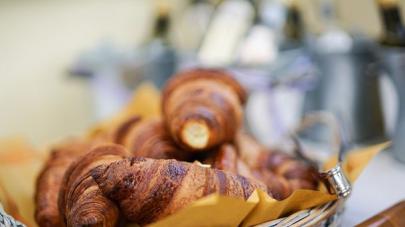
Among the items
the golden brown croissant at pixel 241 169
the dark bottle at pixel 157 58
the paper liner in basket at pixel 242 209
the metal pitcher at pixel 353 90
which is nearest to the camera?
the paper liner in basket at pixel 242 209

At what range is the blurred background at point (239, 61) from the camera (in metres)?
0.60

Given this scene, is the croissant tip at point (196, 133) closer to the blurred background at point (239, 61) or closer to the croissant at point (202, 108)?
the croissant at point (202, 108)

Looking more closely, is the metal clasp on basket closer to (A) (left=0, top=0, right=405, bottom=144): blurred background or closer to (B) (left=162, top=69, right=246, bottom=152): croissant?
(B) (left=162, top=69, right=246, bottom=152): croissant

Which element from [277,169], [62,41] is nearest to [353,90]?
[277,169]

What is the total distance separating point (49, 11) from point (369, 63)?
0.57 m

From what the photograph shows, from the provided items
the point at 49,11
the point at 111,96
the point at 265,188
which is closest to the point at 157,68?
the point at 111,96

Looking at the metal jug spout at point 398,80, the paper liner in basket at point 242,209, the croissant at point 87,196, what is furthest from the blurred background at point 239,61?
the croissant at point 87,196

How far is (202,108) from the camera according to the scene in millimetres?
435

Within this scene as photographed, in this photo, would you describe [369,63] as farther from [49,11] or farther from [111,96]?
[49,11]

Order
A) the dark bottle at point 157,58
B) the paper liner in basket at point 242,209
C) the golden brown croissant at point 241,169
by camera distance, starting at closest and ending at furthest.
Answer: the paper liner in basket at point 242,209 → the golden brown croissant at point 241,169 → the dark bottle at point 157,58

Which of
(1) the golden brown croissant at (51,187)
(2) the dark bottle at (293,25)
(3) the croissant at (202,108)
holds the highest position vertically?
(2) the dark bottle at (293,25)

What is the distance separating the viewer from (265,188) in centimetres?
38

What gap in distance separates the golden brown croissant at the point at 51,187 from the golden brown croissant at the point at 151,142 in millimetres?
47

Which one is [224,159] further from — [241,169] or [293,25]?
[293,25]
